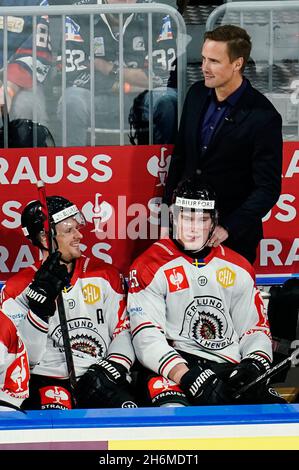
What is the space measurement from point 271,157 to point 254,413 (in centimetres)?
159

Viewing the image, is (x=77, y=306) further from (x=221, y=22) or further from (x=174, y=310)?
(x=221, y=22)

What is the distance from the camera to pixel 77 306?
14.4 ft

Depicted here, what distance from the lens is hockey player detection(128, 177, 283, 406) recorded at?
427cm

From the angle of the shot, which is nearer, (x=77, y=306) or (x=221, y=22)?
(x=77, y=306)

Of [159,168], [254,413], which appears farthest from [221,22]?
[254,413]

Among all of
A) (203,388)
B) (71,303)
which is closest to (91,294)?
(71,303)

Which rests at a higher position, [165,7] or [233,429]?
[165,7]

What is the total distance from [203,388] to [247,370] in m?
0.20

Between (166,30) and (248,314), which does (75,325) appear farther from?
(166,30)

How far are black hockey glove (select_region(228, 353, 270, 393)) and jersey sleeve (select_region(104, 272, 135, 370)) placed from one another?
43 cm

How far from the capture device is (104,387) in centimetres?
413

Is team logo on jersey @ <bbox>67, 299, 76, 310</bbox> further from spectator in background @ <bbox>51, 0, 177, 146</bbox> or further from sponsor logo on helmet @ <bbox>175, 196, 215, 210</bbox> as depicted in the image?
spectator in background @ <bbox>51, 0, 177, 146</bbox>

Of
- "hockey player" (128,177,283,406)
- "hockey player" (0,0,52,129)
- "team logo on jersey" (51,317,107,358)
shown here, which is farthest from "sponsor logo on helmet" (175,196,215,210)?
"hockey player" (0,0,52,129)
